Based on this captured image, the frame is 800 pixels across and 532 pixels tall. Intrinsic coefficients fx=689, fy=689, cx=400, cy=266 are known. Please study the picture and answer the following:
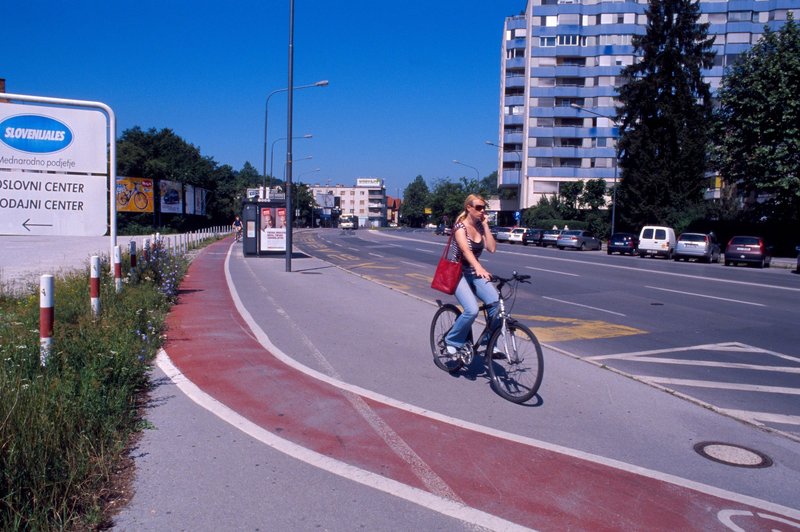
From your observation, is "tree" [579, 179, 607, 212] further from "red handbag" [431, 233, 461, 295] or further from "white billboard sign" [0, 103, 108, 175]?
"red handbag" [431, 233, 461, 295]

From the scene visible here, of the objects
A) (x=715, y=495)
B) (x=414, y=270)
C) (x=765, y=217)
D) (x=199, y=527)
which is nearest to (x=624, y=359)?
(x=715, y=495)

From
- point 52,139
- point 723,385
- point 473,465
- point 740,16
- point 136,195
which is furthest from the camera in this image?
point 740,16

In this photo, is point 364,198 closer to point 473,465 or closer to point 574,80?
point 574,80

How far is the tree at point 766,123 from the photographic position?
1332 inches

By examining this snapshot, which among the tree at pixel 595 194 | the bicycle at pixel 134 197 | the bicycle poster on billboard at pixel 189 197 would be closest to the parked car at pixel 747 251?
the tree at pixel 595 194

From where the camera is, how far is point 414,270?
77.2 feet

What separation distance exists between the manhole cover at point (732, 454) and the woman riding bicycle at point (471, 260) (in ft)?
7.14

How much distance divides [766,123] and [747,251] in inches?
278

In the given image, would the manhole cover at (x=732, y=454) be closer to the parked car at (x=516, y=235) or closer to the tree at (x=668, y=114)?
the tree at (x=668, y=114)

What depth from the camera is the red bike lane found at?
4.10 meters

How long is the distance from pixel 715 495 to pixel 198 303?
994 cm

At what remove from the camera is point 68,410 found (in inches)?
181

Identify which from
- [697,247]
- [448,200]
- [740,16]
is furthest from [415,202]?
[697,247]

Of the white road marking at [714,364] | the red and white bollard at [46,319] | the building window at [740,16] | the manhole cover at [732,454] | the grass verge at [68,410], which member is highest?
the building window at [740,16]
